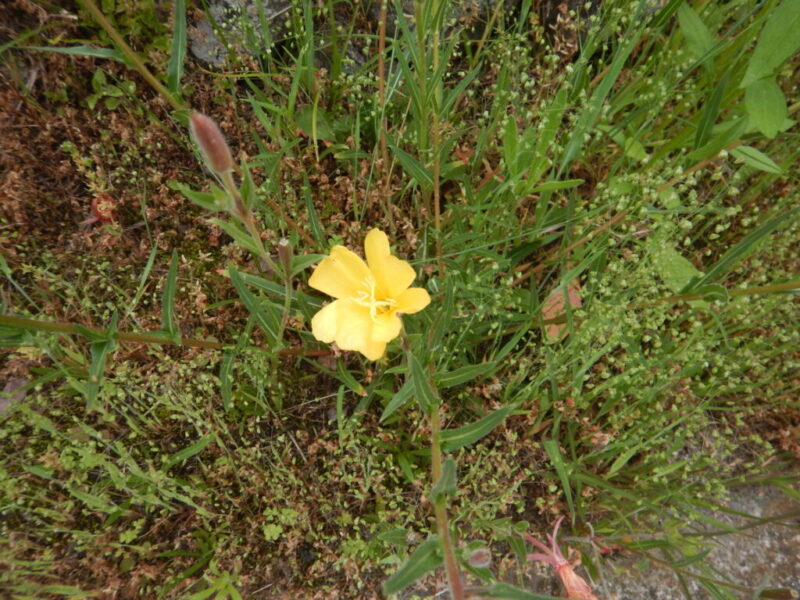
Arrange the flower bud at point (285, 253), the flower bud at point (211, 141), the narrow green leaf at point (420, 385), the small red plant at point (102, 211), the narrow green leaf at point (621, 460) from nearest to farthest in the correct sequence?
the flower bud at point (211, 141) < the flower bud at point (285, 253) < the narrow green leaf at point (420, 385) < the narrow green leaf at point (621, 460) < the small red plant at point (102, 211)

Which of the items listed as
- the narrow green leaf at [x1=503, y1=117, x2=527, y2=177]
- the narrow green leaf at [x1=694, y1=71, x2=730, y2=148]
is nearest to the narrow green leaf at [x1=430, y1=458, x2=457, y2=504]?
the narrow green leaf at [x1=503, y1=117, x2=527, y2=177]

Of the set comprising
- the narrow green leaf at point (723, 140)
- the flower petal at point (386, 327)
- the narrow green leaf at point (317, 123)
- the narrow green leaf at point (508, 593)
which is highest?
the narrow green leaf at point (723, 140)

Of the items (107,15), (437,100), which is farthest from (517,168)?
(107,15)

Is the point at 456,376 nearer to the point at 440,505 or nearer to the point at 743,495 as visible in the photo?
the point at 440,505

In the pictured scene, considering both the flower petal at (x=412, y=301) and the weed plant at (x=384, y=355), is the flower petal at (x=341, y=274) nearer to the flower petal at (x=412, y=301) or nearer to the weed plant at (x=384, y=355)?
the flower petal at (x=412, y=301)

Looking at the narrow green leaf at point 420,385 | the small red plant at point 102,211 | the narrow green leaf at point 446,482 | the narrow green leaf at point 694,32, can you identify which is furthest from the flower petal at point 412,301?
the small red plant at point 102,211

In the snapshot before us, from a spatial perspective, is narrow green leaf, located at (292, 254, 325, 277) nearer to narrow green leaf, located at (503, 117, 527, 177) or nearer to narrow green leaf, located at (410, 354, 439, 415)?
narrow green leaf, located at (410, 354, 439, 415)

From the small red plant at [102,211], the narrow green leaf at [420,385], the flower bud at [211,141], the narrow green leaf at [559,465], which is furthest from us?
the small red plant at [102,211]

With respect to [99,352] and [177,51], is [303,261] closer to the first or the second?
[99,352]

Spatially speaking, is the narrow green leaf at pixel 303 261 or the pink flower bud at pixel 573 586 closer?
the narrow green leaf at pixel 303 261
